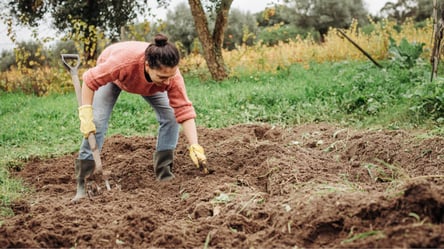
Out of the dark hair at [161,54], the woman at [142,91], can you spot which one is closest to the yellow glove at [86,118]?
the woman at [142,91]

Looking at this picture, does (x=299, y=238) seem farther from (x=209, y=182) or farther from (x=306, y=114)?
(x=306, y=114)

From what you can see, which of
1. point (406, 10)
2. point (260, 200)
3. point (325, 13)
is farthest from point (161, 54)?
point (406, 10)

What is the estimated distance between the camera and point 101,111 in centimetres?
353

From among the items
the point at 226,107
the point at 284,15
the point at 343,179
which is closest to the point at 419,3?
the point at 284,15

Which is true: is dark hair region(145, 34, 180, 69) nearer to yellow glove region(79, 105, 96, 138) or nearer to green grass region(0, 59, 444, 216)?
yellow glove region(79, 105, 96, 138)

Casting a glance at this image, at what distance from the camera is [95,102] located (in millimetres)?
3555

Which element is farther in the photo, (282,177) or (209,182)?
(209,182)

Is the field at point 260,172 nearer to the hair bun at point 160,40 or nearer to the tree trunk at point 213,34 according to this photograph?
the hair bun at point 160,40

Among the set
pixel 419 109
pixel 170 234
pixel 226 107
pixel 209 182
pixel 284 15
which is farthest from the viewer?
pixel 284 15

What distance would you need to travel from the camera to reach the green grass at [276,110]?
523 cm

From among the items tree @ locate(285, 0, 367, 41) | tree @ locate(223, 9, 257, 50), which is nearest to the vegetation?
tree @ locate(223, 9, 257, 50)

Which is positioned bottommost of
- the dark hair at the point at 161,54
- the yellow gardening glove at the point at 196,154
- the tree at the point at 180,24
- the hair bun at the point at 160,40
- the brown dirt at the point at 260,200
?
the brown dirt at the point at 260,200

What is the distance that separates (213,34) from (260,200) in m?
6.93

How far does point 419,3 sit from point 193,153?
2681 cm
